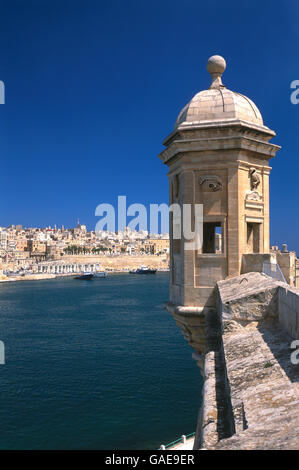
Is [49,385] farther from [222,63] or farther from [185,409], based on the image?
[222,63]

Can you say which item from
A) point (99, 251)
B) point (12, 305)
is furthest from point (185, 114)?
point (99, 251)

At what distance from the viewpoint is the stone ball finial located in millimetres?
6488

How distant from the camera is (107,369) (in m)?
21.2

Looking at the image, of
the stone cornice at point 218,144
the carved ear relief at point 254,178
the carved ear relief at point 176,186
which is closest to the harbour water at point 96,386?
the carved ear relief at point 176,186

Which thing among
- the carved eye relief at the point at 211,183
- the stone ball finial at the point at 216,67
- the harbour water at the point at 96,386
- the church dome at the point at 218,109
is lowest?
the harbour water at the point at 96,386

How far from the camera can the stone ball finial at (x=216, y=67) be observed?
6.49 metres

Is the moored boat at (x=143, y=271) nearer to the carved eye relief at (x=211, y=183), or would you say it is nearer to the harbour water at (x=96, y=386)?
the harbour water at (x=96, y=386)

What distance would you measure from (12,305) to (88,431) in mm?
38709

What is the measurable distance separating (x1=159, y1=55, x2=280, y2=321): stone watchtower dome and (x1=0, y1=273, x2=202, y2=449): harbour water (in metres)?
9.85

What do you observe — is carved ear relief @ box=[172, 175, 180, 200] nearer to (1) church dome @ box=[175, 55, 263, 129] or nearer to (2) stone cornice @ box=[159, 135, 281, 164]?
(2) stone cornice @ box=[159, 135, 281, 164]

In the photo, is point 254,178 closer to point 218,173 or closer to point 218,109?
point 218,173

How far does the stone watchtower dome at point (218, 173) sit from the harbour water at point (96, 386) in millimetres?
9848

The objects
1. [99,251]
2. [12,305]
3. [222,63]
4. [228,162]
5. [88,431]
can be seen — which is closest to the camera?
[228,162]

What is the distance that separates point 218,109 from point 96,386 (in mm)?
15842
